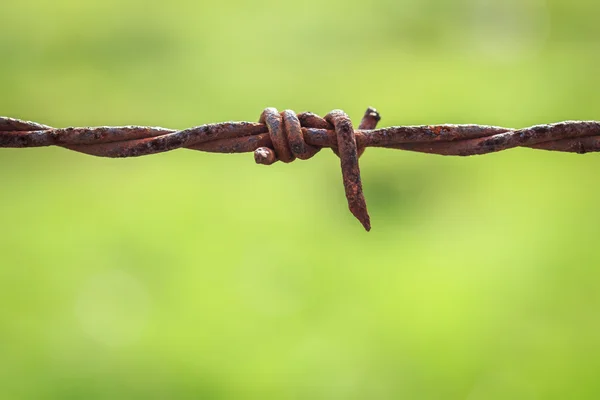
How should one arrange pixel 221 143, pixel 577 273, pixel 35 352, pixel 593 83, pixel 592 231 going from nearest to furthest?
pixel 221 143 → pixel 35 352 → pixel 577 273 → pixel 592 231 → pixel 593 83

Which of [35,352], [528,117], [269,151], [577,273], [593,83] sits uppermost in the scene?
[593,83]

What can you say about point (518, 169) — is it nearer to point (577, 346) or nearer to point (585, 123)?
point (577, 346)

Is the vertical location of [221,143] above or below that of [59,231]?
above

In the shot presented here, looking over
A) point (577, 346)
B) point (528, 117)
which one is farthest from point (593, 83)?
point (577, 346)

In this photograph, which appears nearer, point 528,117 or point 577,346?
point 577,346

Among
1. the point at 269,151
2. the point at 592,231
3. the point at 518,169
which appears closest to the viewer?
the point at 269,151

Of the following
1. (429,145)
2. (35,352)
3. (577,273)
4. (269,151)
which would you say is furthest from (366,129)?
(577,273)
